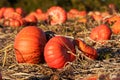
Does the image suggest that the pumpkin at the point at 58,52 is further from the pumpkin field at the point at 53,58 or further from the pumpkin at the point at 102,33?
the pumpkin at the point at 102,33

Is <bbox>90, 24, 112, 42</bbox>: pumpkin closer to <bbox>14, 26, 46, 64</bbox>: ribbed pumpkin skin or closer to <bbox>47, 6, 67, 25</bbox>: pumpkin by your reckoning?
<bbox>14, 26, 46, 64</bbox>: ribbed pumpkin skin

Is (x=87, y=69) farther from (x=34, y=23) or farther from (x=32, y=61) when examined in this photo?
(x=34, y=23)

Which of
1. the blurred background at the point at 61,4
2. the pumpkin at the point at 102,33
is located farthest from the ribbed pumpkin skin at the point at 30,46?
the blurred background at the point at 61,4

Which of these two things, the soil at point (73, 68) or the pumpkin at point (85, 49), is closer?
the soil at point (73, 68)

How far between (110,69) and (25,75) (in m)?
0.65

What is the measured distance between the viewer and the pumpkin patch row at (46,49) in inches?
138

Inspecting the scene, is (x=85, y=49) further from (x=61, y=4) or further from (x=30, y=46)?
(x=61, y=4)

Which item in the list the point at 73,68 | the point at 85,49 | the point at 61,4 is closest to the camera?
the point at 73,68

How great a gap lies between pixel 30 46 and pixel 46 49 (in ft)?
0.65

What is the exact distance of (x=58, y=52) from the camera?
349 centimetres

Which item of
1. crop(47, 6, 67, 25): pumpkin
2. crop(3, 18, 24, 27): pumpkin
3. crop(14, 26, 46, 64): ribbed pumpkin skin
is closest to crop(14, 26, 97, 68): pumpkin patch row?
crop(14, 26, 46, 64): ribbed pumpkin skin

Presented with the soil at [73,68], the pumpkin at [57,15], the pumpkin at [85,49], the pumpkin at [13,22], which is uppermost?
the pumpkin at [57,15]

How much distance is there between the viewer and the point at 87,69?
3469 mm

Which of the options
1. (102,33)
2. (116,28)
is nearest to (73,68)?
(102,33)
